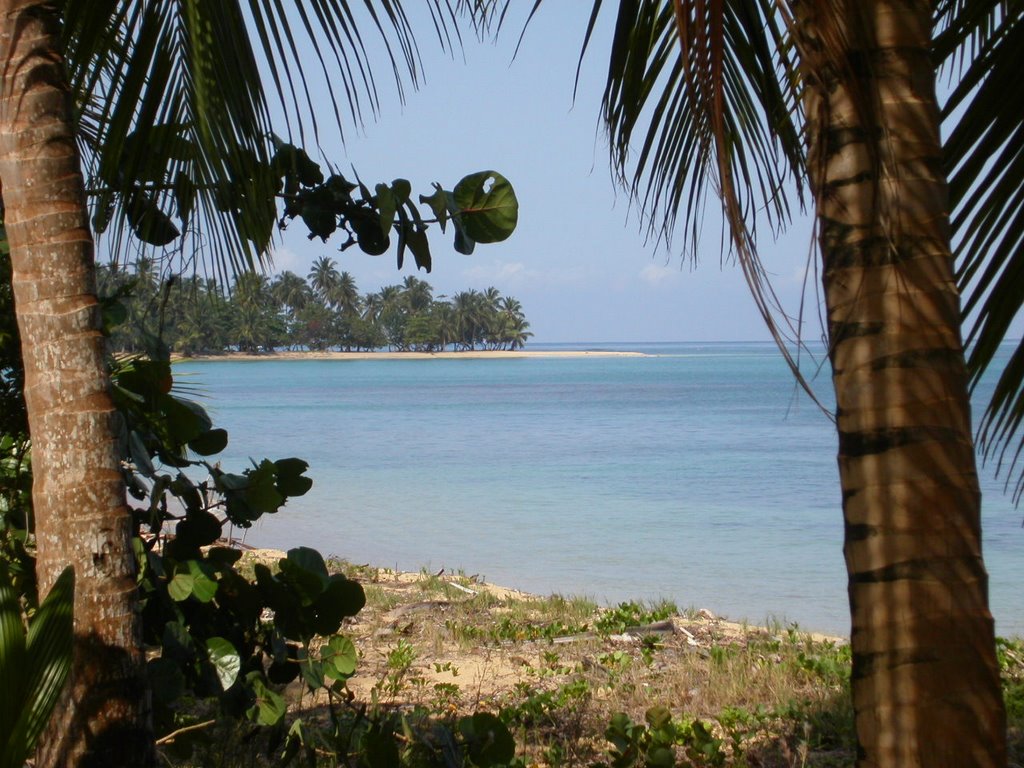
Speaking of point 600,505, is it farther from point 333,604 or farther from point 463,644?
point 333,604

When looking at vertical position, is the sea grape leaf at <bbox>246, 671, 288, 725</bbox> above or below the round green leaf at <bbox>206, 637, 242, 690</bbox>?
below

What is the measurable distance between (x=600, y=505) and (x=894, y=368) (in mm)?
13837

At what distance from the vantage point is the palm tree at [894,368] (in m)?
1.53

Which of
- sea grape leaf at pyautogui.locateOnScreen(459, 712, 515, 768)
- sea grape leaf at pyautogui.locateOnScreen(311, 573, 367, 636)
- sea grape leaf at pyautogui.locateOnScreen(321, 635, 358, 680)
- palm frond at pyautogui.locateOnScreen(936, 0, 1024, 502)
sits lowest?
sea grape leaf at pyautogui.locateOnScreen(459, 712, 515, 768)

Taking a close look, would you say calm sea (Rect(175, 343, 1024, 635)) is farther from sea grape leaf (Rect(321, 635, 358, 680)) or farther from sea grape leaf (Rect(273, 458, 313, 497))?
sea grape leaf (Rect(321, 635, 358, 680))

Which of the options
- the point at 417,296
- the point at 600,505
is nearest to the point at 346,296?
the point at 417,296

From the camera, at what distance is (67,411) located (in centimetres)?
213

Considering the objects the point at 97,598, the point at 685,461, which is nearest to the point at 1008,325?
the point at 97,598

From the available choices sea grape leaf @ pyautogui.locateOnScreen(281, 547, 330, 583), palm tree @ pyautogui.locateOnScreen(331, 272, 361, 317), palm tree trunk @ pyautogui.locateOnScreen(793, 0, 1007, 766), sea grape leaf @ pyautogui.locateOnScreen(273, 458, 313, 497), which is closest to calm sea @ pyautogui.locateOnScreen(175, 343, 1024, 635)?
palm tree trunk @ pyautogui.locateOnScreen(793, 0, 1007, 766)

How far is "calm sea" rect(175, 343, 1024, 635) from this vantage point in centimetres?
971

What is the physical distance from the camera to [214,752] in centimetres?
343

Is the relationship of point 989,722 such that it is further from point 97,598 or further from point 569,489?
point 569,489

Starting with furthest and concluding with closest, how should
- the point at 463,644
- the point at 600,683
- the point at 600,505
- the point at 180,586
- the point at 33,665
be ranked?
the point at 600,505 < the point at 463,644 < the point at 600,683 < the point at 180,586 < the point at 33,665

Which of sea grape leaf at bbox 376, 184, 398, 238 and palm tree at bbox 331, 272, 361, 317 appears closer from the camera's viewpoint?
sea grape leaf at bbox 376, 184, 398, 238
